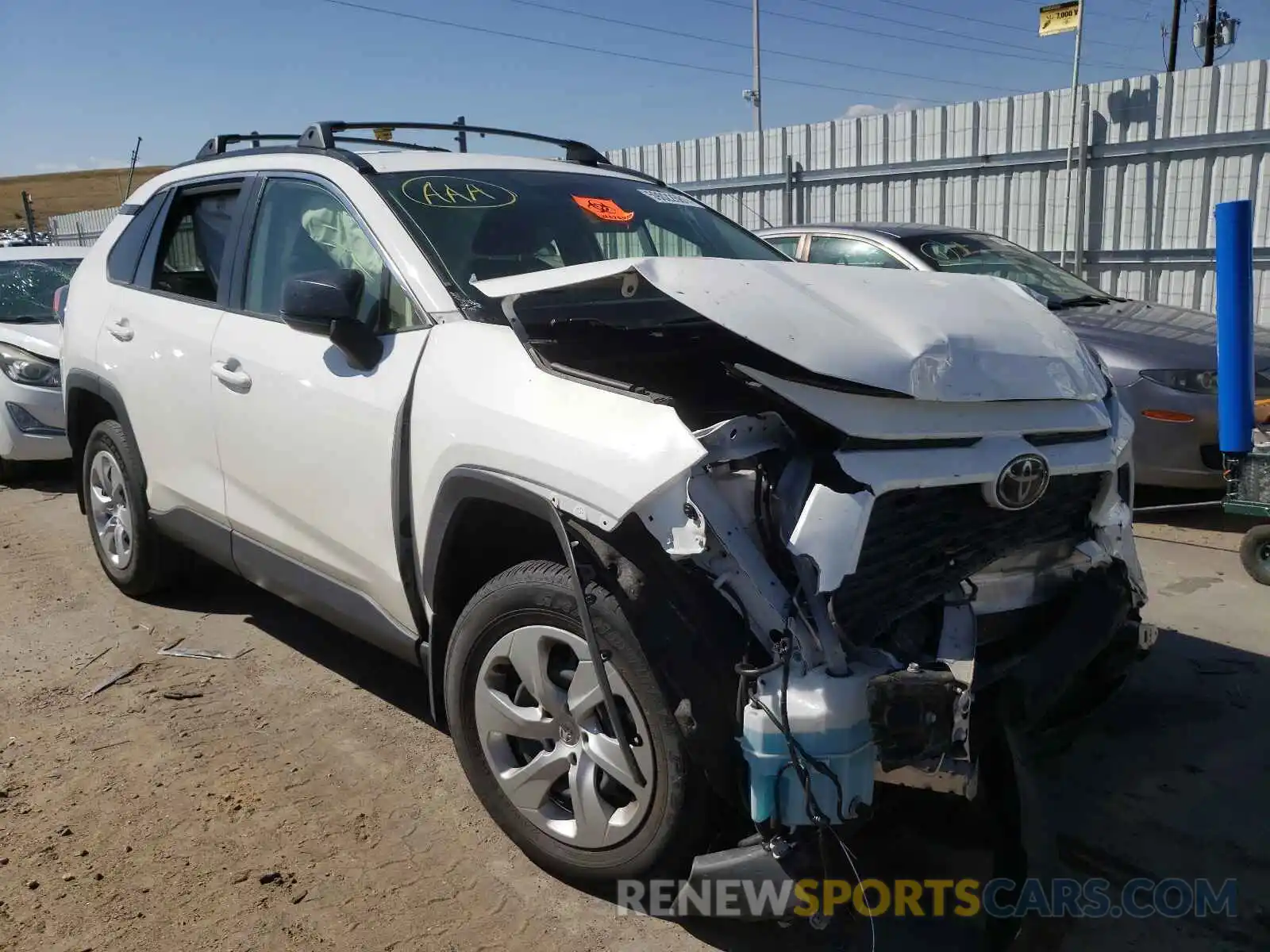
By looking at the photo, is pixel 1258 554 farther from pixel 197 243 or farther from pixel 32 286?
pixel 32 286

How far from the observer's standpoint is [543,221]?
3455 millimetres

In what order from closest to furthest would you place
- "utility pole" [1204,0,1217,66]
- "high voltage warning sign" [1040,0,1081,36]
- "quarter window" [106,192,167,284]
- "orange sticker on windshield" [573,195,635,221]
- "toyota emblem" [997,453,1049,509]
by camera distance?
1. "toyota emblem" [997,453,1049,509]
2. "orange sticker on windshield" [573,195,635,221]
3. "quarter window" [106,192,167,284]
4. "high voltage warning sign" [1040,0,1081,36]
5. "utility pole" [1204,0,1217,66]

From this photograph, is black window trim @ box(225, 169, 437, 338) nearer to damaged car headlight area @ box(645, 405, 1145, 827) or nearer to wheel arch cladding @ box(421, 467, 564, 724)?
wheel arch cladding @ box(421, 467, 564, 724)

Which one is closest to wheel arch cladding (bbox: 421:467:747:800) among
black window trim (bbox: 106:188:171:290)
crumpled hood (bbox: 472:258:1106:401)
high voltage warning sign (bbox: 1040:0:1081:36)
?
crumpled hood (bbox: 472:258:1106:401)

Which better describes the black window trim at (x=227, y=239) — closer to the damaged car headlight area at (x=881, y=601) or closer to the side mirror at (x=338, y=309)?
the side mirror at (x=338, y=309)

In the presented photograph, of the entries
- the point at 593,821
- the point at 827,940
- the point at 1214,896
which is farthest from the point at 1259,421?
the point at 593,821

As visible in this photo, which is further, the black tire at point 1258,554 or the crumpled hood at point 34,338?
the crumpled hood at point 34,338

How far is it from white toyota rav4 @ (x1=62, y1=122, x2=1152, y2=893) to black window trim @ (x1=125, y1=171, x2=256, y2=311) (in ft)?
0.99

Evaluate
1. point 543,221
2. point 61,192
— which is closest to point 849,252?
point 543,221

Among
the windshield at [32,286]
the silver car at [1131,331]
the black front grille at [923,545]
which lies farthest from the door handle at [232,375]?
the windshield at [32,286]

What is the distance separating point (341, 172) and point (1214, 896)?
3.29 m

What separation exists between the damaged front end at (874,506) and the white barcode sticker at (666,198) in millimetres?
1341

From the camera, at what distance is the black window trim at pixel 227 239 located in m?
3.77

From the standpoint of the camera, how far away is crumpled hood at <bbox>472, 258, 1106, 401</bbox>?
2.21 meters
